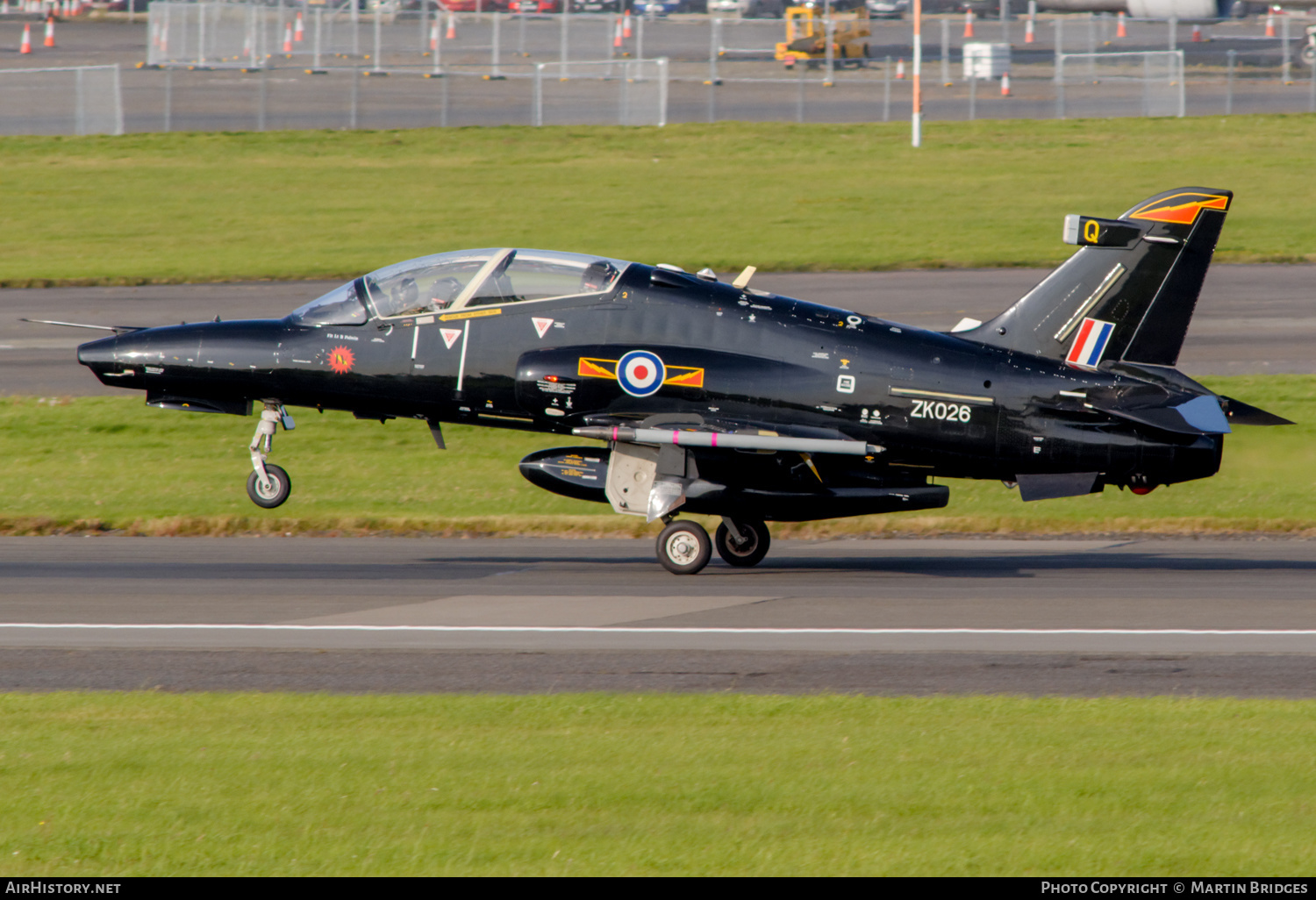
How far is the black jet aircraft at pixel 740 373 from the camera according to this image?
17000 mm

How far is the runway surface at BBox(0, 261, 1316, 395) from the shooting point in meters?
29.4

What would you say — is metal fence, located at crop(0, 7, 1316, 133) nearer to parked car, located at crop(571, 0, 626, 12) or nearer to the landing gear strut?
parked car, located at crop(571, 0, 626, 12)

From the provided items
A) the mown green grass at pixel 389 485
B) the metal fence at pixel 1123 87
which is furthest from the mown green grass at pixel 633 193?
the mown green grass at pixel 389 485

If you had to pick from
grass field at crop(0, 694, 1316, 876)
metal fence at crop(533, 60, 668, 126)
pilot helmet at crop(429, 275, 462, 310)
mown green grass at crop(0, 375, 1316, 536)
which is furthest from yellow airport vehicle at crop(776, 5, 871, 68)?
grass field at crop(0, 694, 1316, 876)

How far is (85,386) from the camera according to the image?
28.5 metres

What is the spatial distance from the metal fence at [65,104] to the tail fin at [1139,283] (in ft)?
144

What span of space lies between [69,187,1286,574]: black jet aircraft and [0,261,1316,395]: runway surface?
11.8 m

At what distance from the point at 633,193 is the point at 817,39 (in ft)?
87.5

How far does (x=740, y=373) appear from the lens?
17.2 m

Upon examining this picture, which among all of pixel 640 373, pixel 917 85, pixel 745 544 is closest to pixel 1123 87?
pixel 917 85

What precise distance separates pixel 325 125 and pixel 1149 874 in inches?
2029

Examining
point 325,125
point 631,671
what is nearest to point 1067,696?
point 631,671
